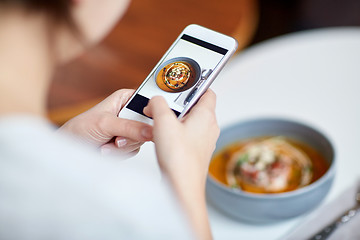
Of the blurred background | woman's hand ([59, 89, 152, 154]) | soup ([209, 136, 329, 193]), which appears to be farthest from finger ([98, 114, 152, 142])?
the blurred background

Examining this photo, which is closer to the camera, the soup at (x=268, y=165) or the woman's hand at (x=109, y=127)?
the woman's hand at (x=109, y=127)

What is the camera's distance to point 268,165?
79 centimetres

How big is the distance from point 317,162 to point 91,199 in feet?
1.53

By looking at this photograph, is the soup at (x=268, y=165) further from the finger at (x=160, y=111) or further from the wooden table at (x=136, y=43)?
the wooden table at (x=136, y=43)

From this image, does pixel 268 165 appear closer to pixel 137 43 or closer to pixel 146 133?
A: pixel 146 133

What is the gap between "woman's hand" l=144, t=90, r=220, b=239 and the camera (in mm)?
506

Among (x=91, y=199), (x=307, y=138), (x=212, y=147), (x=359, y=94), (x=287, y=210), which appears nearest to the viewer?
(x=91, y=199)

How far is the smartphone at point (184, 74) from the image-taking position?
0.59 meters

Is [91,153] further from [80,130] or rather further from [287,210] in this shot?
[287,210]

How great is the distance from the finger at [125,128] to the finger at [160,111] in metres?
0.02

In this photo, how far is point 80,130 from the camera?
2.04 ft

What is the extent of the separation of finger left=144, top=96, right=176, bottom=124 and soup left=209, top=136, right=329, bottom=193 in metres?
0.28

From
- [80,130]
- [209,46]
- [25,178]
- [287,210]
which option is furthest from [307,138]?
[25,178]

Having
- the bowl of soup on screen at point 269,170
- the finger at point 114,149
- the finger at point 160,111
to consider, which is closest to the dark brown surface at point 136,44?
the bowl of soup on screen at point 269,170
